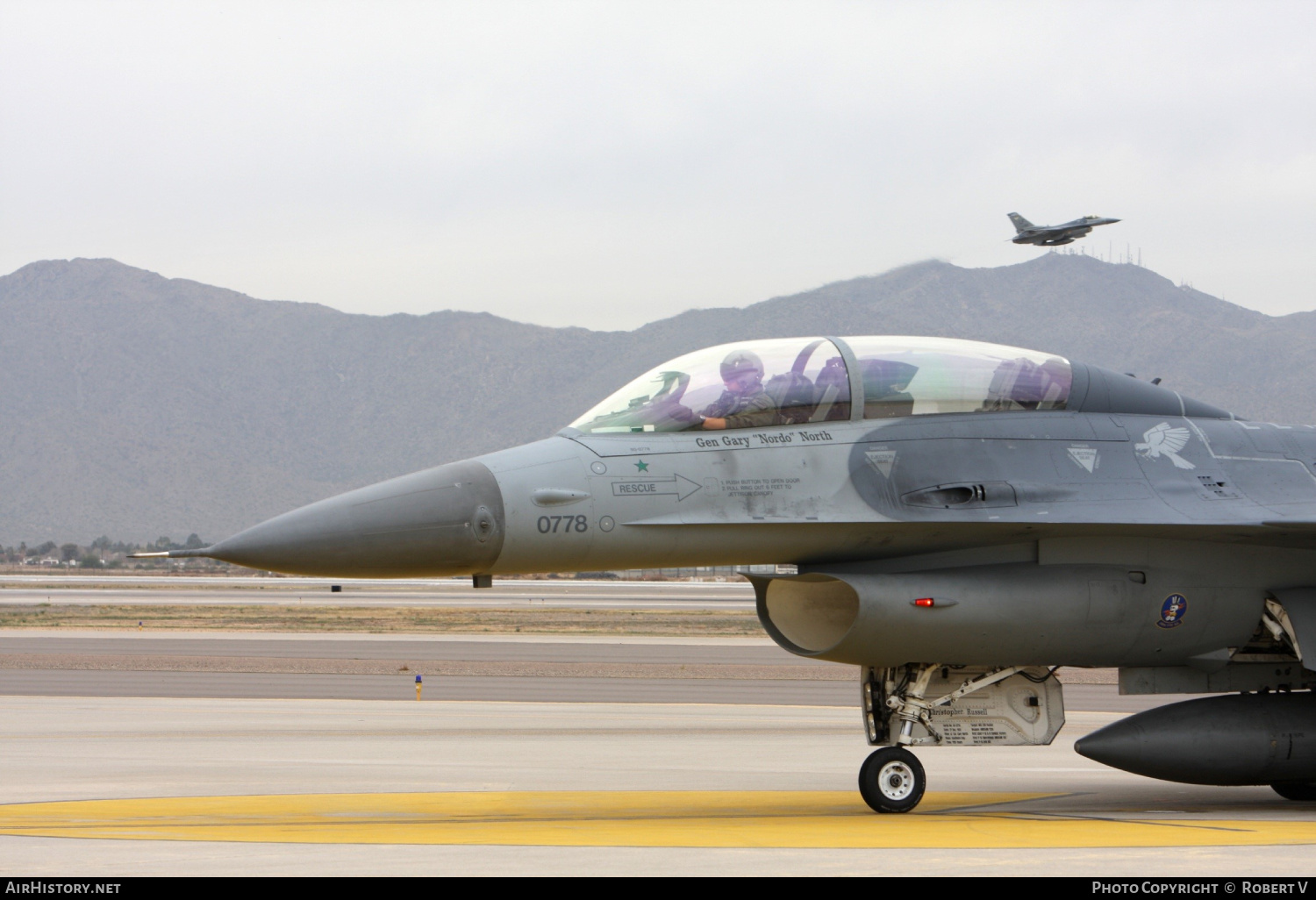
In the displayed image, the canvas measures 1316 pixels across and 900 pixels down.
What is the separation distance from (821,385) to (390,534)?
3.35 metres

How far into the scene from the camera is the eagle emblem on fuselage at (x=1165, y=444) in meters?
10.9

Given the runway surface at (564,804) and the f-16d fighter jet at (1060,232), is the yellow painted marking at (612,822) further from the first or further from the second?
the f-16d fighter jet at (1060,232)

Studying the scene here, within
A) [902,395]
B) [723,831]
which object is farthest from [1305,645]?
[723,831]

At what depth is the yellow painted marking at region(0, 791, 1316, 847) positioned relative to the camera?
29.9 feet

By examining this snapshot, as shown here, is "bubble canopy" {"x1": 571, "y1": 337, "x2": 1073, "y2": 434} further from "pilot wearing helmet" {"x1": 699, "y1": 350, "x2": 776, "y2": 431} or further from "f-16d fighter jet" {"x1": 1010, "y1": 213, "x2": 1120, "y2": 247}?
"f-16d fighter jet" {"x1": 1010, "y1": 213, "x2": 1120, "y2": 247}

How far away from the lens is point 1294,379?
568 ft

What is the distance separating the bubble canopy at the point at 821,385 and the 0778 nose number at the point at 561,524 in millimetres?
766

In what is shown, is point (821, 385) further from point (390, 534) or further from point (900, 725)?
point (390, 534)

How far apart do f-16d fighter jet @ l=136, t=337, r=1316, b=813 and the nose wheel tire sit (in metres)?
0.02

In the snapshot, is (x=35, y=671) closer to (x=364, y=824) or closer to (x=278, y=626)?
(x=278, y=626)

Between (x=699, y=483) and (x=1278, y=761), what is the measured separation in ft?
17.1

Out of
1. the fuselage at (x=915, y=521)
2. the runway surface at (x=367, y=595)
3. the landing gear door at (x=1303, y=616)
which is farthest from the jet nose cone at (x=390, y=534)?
the runway surface at (x=367, y=595)

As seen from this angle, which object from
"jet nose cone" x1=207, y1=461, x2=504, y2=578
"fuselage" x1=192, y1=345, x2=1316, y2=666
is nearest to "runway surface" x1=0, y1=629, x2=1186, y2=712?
"fuselage" x1=192, y1=345, x2=1316, y2=666

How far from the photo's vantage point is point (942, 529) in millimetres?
10234
